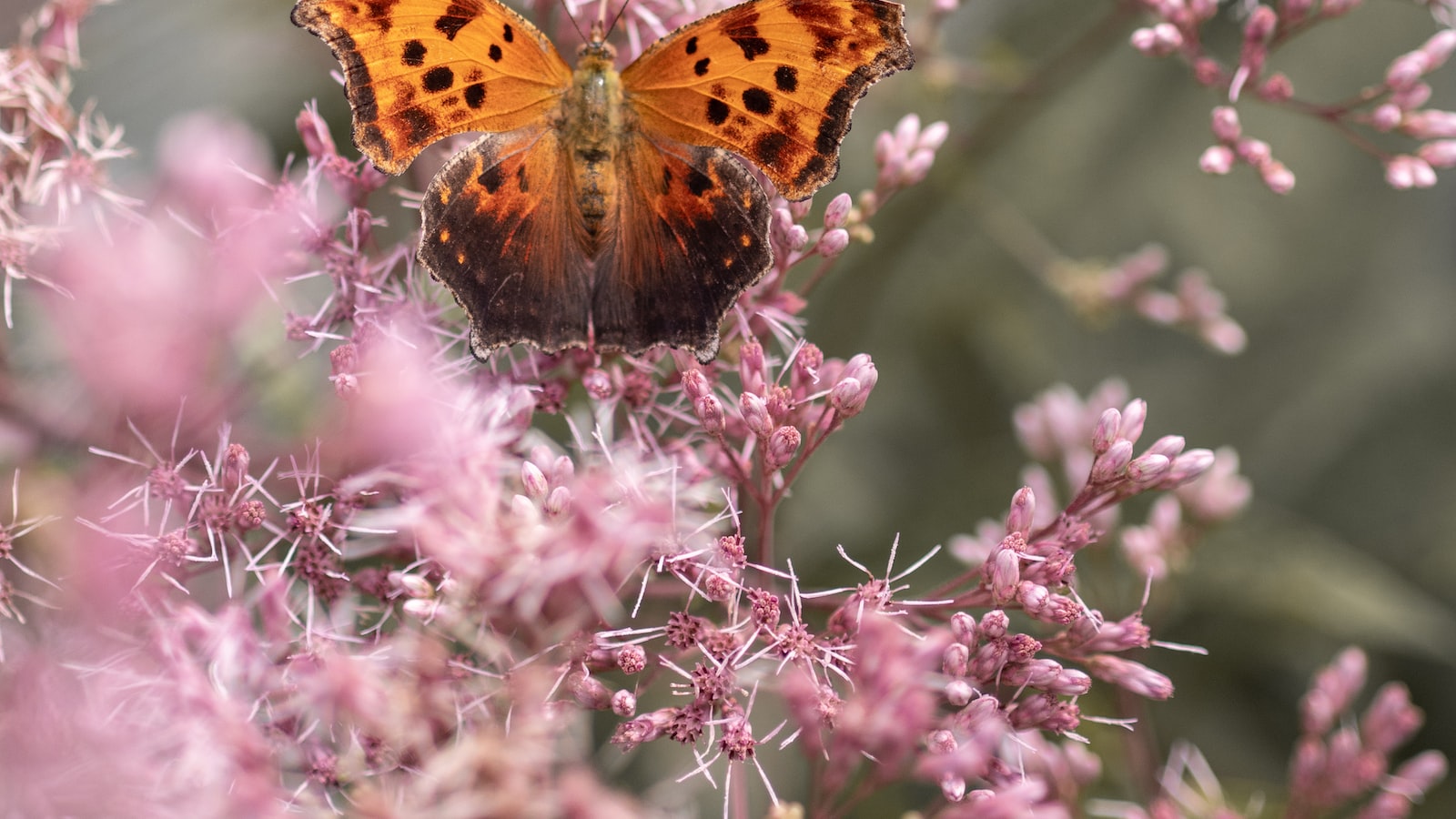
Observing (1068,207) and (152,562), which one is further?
(1068,207)

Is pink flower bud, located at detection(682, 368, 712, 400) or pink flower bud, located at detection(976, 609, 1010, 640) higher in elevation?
pink flower bud, located at detection(682, 368, 712, 400)

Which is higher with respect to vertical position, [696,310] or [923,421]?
[696,310]

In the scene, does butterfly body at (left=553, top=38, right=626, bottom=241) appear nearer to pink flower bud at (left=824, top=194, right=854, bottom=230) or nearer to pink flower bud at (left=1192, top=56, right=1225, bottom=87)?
pink flower bud at (left=824, top=194, right=854, bottom=230)

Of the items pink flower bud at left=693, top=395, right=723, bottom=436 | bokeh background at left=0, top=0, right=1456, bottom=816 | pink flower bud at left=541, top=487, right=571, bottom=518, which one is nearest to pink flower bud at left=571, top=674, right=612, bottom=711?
pink flower bud at left=541, top=487, right=571, bottom=518

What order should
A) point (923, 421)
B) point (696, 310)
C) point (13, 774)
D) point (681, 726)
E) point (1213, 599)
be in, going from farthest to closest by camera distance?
1. point (923, 421)
2. point (1213, 599)
3. point (696, 310)
4. point (681, 726)
5. point (13, 774)

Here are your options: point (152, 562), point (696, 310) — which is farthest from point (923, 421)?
point (152, 562)

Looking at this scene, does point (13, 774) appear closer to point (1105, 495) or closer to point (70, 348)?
point (70, 348)

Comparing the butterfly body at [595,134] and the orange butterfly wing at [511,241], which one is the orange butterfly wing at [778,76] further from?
the orange butterfly wing at [511,241]

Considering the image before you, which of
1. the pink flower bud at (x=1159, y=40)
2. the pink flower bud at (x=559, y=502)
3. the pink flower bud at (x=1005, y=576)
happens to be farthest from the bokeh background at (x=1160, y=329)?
the pink flower bud at (x=559, y=502)

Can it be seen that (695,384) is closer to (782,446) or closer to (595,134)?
(782,446)
